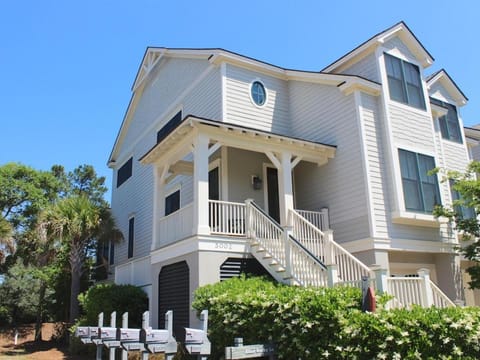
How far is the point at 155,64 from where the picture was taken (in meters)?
19.7

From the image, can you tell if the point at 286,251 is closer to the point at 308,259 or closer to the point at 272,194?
the point at 308,259

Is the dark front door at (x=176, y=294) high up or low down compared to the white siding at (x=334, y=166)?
down

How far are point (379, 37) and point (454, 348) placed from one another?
9.69 meters

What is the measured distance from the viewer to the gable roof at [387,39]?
13.2m

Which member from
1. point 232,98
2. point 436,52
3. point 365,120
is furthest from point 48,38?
point 436,52

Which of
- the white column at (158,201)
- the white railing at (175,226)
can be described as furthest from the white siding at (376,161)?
the white column at (158,201)

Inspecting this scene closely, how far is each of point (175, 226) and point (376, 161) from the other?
5.97 metres

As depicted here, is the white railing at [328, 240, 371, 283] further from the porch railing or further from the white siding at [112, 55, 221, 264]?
the white siding at [112, 55, 221, 264]

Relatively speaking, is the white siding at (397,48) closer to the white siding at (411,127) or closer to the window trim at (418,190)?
the white siding at (411,127)

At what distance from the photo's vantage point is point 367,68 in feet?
44.3

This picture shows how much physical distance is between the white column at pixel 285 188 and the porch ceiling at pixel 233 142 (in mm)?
298

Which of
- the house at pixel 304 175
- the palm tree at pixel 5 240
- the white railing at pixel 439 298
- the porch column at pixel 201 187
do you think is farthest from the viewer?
the palm tree at pixel 5 240

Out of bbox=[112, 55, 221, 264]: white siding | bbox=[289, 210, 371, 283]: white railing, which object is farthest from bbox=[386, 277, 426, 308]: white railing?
bbox=[112, 55, 221, 264]: white siding

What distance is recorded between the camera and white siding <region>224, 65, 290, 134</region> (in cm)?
1415
